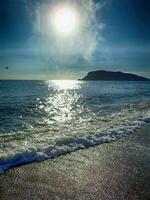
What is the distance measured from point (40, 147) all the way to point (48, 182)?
3267mm

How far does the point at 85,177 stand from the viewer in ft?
23.9

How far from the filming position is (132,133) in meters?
13.4

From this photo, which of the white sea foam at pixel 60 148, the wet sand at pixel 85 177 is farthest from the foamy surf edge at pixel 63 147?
the wet sand at pixel 85 177

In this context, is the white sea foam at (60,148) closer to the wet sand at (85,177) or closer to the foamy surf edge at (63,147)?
the foamy surf edge at (63,147)

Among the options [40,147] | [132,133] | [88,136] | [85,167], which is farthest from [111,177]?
[132,133]

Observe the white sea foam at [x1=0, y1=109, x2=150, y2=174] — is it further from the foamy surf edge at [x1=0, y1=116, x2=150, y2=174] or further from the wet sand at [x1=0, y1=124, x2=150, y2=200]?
the wet sand at [x1=0, y1=124, x2=150, y2=200]

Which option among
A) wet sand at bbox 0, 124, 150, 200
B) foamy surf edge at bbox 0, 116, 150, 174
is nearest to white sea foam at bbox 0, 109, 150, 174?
foamy surf edge at bbox 0, 116, 150, 174

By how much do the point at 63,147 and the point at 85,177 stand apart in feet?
10.3

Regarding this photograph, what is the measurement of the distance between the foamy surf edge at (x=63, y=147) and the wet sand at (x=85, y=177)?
38cm

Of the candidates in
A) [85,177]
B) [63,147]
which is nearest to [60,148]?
[63,147]

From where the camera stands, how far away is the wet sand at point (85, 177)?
20.4ft

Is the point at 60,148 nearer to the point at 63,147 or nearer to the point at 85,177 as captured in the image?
the point at 63,147

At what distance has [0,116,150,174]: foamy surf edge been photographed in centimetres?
844

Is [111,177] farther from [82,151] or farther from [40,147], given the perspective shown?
[40,147]
